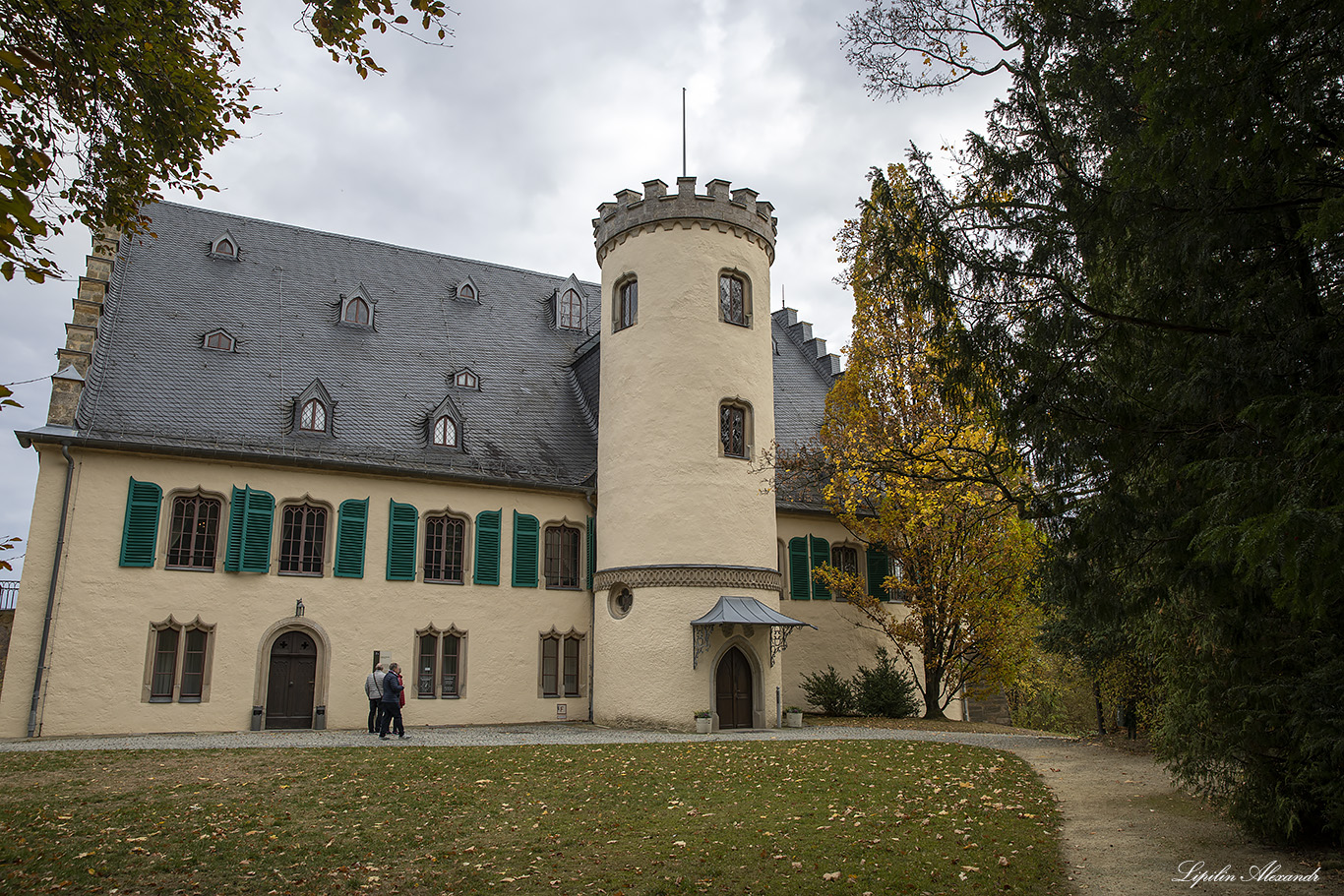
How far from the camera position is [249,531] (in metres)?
18.6

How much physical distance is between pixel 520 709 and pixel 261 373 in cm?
924

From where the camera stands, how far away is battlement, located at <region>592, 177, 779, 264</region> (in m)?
20.9

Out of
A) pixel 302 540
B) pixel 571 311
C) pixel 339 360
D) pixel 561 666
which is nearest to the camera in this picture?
pixel 302 540

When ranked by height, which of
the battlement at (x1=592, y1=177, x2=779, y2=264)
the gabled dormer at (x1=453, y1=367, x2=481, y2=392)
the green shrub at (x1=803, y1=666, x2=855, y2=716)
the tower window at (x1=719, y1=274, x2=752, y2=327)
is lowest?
the green shrub at (x1=803, y1=666, x2=855, y2=716)

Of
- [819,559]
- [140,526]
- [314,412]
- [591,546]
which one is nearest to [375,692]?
[140,526]

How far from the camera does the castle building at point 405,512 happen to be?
57.5ft

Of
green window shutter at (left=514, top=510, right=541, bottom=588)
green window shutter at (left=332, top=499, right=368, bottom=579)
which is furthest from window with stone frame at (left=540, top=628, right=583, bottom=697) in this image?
green window shutter at (left=332, top=499, right=368, bottom=579)

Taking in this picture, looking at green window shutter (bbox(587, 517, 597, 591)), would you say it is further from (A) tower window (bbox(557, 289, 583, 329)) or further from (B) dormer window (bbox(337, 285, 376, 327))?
(B) dormer window (bbox(337, 285, 376, 327))

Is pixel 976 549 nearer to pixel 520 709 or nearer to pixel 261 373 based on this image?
pixel 520 709

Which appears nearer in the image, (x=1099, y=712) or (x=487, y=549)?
(x=1099, y=712)

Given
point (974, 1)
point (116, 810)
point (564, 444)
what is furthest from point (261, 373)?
point (974, 1)

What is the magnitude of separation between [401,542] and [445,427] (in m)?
3.00

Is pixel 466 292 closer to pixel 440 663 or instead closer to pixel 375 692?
pixel 440 663

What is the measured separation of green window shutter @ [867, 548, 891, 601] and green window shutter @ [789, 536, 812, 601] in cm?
175
